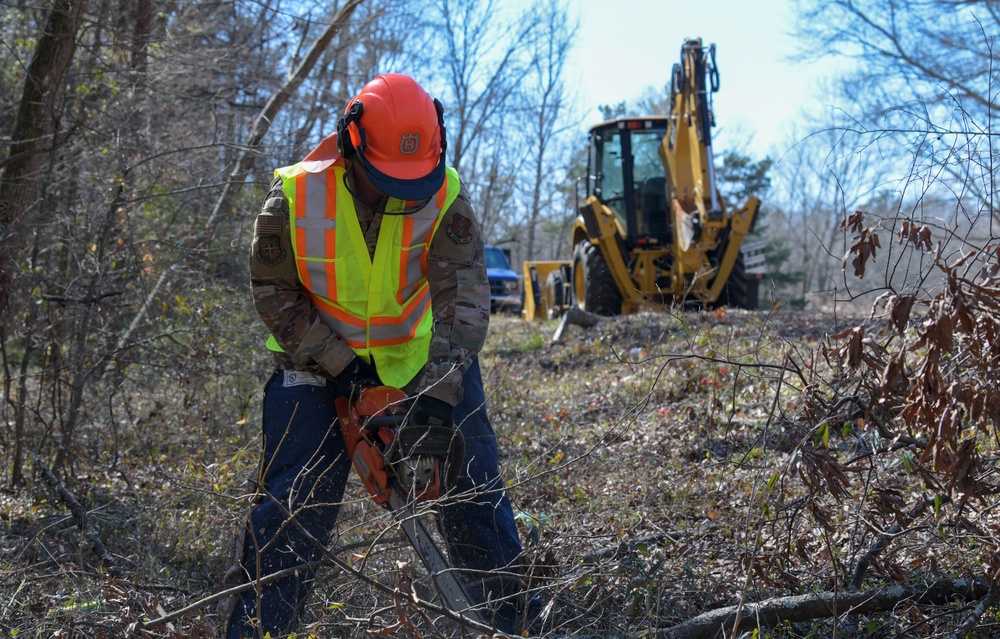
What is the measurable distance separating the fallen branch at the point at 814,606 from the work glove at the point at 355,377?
1340 mm

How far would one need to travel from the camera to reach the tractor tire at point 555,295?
14.8m

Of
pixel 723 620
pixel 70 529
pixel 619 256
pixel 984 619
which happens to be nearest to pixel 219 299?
pixel 70 529

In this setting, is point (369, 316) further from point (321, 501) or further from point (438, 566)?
point (438, 566)

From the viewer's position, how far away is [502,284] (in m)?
21.2

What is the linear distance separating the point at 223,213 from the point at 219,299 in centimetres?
69

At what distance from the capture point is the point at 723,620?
2922 mm

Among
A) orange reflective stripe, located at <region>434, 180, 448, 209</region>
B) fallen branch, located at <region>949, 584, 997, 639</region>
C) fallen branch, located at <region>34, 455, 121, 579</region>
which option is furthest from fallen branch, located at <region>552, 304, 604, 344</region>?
fallen branch, located at <region>949, 584, 997, 639</region>

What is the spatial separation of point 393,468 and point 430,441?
0.53 feet

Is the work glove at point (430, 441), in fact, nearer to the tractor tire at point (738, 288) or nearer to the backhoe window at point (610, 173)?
the tractor tire at point (738, 288)

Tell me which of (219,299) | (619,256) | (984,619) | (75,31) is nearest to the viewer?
(984,619)

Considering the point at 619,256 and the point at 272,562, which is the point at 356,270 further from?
the point at 619,256

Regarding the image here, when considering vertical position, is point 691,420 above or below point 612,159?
below

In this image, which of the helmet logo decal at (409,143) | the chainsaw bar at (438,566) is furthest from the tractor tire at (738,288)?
the chainsaw bar at (438,566)

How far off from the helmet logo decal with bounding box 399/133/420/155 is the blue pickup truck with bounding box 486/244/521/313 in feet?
54.3
